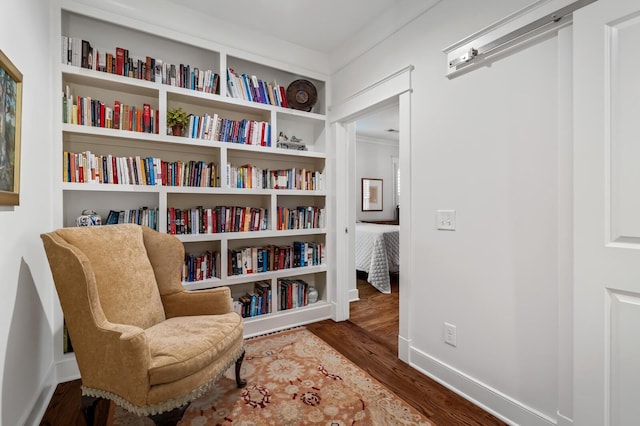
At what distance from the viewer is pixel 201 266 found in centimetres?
236

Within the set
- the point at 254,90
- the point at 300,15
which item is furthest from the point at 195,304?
the point at 300,15

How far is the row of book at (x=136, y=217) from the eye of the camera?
Result: 206 centimetres

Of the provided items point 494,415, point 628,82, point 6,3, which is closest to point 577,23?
point 628,82

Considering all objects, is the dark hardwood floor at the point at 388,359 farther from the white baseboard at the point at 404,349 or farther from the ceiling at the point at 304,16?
the ceiling at the point at 304,16

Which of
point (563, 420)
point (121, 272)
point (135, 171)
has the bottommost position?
point (563, 420)

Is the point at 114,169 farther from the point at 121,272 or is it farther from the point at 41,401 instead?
the point at 41,401

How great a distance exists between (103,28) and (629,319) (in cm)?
342

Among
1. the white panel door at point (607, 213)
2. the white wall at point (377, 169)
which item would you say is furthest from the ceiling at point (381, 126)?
the white panel door at point (607, 213)

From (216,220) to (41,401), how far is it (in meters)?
1.43

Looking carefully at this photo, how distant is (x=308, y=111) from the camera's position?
9.54 feet

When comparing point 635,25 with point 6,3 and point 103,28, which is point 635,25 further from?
point 103,28

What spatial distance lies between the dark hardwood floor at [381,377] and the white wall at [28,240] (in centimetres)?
16

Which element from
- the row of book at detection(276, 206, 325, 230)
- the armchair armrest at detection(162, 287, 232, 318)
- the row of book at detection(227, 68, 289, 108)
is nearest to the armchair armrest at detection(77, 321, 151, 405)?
the armchair armrest at detection(162, 287, 232, 318)

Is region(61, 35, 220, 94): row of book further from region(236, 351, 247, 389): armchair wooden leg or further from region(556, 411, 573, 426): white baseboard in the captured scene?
region(556, 411, 573, 426): white baseboard
